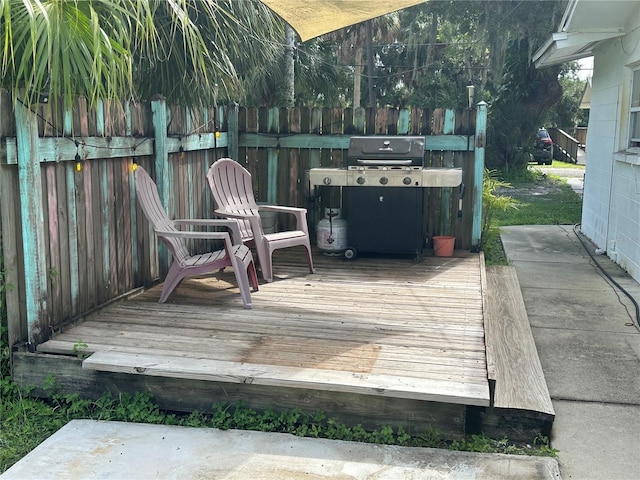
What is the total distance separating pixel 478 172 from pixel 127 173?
129 inches

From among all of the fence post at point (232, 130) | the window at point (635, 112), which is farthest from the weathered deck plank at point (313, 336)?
the window at point (635, 112)

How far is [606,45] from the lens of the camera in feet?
26.9

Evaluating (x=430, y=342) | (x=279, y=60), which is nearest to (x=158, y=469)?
(x=430, y=342)

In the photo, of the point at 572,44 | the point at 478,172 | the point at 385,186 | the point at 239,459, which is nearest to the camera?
the point at 239,459

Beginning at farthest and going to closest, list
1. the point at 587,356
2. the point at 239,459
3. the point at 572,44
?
the point at 572,44 → the point at 587,356 → the point at 239,459

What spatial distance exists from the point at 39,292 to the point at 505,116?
51.8ft

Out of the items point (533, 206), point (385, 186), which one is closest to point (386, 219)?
point (385, 186)

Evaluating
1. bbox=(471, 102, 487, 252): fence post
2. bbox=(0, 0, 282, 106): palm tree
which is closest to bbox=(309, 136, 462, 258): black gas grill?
bbox=(471, 102, 487, 252): fence post

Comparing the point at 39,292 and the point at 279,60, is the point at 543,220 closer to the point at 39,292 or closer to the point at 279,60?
the point at 279,60

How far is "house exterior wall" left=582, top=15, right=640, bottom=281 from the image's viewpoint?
21.8 ft

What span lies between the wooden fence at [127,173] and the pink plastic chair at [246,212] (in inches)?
12.0

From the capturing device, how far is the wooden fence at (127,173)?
3416 mm

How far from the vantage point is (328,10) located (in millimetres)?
4832

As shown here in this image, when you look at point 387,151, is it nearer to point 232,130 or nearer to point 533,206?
point 232,130
